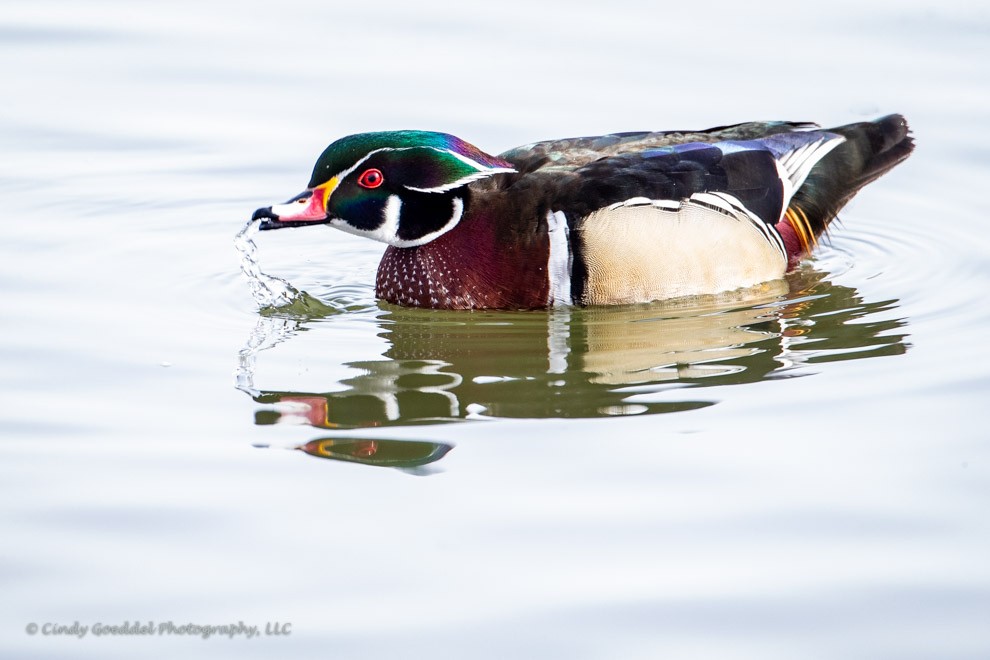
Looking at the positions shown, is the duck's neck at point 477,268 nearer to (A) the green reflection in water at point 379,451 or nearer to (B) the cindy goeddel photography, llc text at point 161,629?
(A) the green reflection in water at point 379,451

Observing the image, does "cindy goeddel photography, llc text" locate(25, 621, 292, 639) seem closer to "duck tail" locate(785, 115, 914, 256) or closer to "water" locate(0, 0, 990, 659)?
"water" locate(0, 0, 990, 659)

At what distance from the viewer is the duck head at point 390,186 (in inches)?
337

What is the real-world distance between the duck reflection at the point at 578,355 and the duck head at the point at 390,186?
0.52 metres

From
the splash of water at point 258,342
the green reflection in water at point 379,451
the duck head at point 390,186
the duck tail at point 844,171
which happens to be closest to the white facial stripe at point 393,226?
the duck head at point 390,186

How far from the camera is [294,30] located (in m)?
13.1

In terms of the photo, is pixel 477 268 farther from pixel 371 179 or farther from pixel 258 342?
pixel 258 342

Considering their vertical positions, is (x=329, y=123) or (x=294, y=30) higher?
(x=294, y=30)

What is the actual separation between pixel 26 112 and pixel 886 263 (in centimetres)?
650

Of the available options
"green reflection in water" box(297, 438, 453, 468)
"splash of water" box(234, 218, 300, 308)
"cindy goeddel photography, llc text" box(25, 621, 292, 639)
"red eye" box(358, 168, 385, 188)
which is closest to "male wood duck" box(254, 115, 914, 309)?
"red eye" box(358, 168, 385, 188)

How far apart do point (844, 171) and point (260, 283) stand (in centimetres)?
369

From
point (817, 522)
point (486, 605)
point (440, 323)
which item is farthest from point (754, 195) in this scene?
point (486, 605)

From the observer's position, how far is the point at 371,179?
8.66 meters

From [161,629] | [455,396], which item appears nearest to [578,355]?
[455,396]

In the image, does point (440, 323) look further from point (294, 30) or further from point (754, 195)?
point (294, 30)
